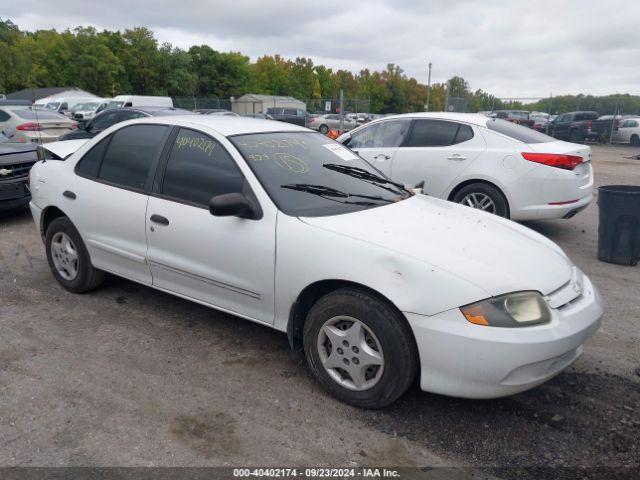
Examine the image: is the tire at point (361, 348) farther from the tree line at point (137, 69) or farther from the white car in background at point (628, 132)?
the tree line at point (137, 69)

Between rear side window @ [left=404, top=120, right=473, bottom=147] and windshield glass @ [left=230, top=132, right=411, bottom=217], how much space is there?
10.1ft

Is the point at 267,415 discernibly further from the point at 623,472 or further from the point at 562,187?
the point at 562,187

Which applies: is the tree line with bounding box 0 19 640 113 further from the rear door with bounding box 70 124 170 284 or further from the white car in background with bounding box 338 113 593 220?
the rear door with bounding box 70 124 170 284

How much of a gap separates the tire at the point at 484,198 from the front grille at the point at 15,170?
236 inches

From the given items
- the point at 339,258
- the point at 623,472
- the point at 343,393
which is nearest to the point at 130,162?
the point at 339,258

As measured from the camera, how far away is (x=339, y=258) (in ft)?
9.86

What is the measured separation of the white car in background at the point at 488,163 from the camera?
254 inches

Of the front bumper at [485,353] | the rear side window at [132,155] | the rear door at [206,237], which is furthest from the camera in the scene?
the rear side window at [132,155]

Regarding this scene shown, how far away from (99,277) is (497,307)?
11.3 feet

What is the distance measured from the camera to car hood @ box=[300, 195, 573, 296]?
284 cm

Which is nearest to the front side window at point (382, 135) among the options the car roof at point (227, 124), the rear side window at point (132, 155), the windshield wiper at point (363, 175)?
the car roof at point (227, 124)

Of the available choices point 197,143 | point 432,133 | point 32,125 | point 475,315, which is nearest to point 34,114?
point 32,125

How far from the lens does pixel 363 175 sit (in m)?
4.08

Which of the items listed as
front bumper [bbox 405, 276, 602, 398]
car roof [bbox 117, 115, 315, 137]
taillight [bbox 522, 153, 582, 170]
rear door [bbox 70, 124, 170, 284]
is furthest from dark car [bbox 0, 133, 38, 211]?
taillight [bbox 522, 153, 582, 170]
